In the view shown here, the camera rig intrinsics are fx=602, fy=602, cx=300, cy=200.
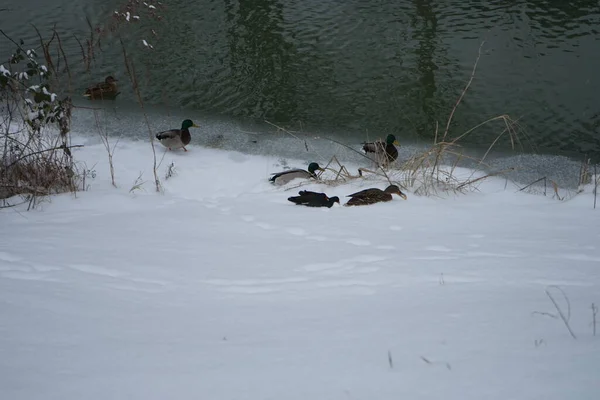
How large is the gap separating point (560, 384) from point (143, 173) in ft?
19.3

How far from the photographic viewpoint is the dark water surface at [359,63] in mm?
9156

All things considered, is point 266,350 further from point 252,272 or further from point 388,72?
point 388,72

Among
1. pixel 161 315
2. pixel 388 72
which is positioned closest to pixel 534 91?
pixel 388 72

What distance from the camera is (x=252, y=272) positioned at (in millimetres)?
3594

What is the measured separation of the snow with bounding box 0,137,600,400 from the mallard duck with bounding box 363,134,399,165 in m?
1.65

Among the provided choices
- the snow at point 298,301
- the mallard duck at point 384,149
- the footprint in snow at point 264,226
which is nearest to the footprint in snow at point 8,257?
the snow at point 298,301

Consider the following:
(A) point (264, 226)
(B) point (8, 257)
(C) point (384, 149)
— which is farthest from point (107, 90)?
(B) point (8, 257)

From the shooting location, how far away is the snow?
6.73 feet

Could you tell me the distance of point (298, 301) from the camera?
9.86ft

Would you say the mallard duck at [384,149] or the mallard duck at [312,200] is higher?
the mallard duck at [384,149]

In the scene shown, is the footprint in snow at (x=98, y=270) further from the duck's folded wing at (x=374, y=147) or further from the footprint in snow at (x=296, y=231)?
the duck's folded wing at (x=374, y=147)

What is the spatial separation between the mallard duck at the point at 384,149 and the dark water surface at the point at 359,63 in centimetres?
69

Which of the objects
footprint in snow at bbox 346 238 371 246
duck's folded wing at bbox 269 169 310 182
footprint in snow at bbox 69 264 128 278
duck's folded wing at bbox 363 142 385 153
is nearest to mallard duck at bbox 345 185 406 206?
duck's folded wing at bbox 269 169 310 182

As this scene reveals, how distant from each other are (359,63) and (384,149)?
393 centimetres
